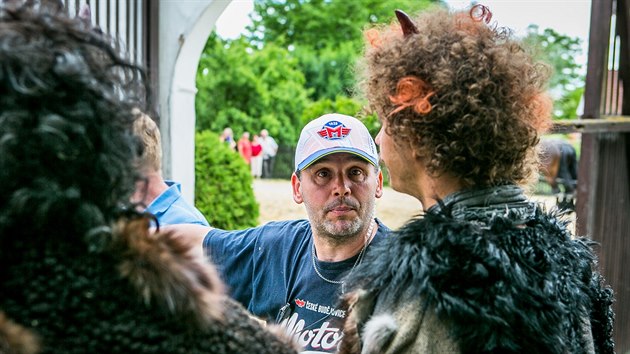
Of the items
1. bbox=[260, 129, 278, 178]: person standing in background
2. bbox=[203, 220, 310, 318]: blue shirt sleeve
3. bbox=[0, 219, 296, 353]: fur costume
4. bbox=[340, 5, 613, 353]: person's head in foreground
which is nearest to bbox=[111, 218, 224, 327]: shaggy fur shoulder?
bbox=[0, 219, 296, 353]: fur costume

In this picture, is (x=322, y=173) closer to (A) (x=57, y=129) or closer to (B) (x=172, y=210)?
(B) (x=172, y=210)

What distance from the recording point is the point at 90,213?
43.9 inches

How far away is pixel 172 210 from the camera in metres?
3.15

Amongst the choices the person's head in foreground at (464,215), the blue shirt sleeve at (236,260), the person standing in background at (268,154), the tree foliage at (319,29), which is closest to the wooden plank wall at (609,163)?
the blue shirt sleeve at (236,260)

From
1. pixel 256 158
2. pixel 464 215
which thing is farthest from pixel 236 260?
pixel 256 158

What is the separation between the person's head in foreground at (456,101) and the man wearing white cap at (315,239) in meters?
0.99

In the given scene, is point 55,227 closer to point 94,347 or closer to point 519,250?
point 94,347

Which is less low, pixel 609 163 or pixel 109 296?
pixel 609 163

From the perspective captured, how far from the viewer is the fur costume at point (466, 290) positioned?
59.2 inches

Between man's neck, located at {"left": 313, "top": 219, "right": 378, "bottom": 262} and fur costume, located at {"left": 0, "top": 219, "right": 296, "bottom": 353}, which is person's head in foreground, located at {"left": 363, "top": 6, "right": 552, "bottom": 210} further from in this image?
man's neck, located at {"left": 313, "top": 219, "right": 378, "bottom": 262}

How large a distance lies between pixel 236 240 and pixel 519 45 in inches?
62.4

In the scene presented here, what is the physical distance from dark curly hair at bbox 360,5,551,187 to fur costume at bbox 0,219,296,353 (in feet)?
2.36

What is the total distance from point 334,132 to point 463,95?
1256 millimetres

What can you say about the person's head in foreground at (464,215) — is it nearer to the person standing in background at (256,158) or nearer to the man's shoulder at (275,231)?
the man's shoulder at (275,231)
